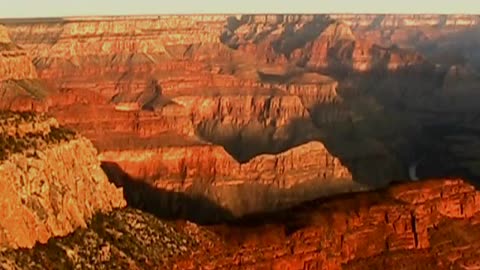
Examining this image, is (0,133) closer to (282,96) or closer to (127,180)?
(127,180)

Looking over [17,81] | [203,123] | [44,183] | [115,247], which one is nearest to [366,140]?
[203,123]

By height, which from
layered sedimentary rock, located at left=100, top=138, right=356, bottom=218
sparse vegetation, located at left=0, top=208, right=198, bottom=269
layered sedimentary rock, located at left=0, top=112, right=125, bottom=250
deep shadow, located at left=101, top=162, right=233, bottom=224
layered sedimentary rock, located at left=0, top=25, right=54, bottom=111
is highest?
layered sedimentary rock, located at left=0, top=25, right=54, bottom=111

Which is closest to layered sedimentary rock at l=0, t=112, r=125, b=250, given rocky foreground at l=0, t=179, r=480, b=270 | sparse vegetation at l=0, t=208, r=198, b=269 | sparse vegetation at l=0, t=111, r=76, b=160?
sparse vegetation at l=0, t=111, r=76, b=160

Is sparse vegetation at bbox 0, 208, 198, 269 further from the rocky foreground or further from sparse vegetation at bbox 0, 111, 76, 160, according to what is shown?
sparse vegetation at bbox 0, 111, 76, 160

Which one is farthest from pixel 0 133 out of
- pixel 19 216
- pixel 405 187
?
pixel 405 187

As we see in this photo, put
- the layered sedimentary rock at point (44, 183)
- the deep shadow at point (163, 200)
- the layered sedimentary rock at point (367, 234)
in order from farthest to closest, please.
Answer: the deep shadow at point (163, 200) → the layered sedimentary rock at point (367, 234) → the layered sedimentary rock at point (44, 183)

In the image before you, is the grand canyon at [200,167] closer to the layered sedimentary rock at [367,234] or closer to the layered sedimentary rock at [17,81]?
the layered sedimentary rock at [367,234]

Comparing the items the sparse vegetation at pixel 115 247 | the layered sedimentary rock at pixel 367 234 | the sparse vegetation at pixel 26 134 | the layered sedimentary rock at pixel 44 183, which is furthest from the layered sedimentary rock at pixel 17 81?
the sparse vegetation at pixel 115 247
